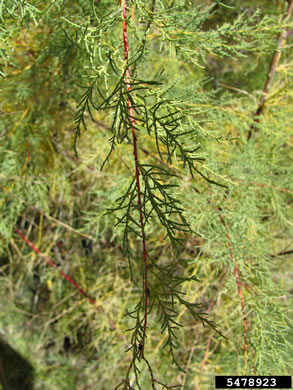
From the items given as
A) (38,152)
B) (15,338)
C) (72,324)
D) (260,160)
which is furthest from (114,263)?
(15,338)

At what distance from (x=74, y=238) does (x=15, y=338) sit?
56 cm

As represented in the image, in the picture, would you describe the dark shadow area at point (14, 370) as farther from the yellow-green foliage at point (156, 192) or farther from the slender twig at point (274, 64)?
the slender twig at point (274, 64)

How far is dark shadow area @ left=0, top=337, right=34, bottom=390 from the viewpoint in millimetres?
1220

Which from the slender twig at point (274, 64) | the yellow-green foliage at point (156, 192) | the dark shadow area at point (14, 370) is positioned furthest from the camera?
the dark shadow area at point (14, 370)

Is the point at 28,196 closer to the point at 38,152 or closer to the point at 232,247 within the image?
the point at 38,152

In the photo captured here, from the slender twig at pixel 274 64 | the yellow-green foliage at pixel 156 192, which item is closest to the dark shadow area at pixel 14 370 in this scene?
the yellow-green foliage at pixel 156 192

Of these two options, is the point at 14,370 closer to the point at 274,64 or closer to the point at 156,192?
the point at 156,192

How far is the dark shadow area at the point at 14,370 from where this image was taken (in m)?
1.22

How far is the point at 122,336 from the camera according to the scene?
0.86 metres

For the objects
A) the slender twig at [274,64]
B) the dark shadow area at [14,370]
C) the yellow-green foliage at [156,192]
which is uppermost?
the slender twig at [274,64]

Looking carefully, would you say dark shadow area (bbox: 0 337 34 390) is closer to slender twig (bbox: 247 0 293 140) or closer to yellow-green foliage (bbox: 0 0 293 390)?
yellow-green foliage (bbox: 0 0 293 390)

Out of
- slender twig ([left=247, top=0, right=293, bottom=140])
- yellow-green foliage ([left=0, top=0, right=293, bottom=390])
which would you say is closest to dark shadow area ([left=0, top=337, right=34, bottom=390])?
yellow-green foliage ([left=0, top=0, right=293, bottom=390])

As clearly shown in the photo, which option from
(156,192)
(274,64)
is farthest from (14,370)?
(274,64)

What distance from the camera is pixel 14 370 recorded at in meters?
1.25
